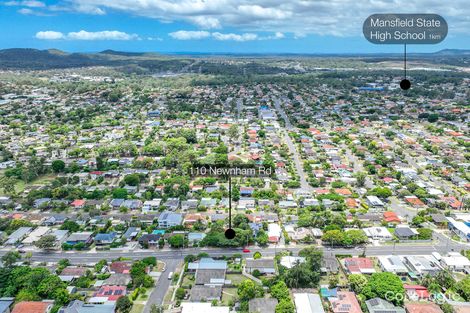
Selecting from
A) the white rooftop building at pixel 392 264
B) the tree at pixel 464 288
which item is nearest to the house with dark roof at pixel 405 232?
the white rooftop building at pixel 392 264

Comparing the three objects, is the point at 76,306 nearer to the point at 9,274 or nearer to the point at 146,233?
the point at 9,274

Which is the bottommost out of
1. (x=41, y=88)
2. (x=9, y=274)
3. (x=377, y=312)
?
(x=377, y=312)

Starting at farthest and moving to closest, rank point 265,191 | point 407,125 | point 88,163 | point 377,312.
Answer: point 407,125 → point 88,163 → point 265,191 → point 377,312

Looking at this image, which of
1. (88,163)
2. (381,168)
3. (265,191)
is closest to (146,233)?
(265,191)

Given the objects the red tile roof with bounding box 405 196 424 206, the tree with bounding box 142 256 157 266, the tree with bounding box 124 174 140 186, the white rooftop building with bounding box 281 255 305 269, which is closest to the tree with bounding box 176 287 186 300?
the tree with bounding box 142 256 157 266

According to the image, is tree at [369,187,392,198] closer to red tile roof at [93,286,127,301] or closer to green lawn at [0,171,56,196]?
red tile roof at [93,286,127,301]

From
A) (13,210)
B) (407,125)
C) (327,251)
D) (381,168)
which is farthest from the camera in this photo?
(407,125)
